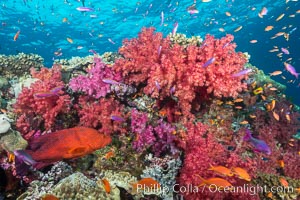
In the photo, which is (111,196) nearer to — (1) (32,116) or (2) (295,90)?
(1) (32,116)

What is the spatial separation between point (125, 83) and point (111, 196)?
243cm

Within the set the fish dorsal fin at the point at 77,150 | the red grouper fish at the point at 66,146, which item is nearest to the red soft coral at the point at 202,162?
the red grouper fish at the point at 66,146

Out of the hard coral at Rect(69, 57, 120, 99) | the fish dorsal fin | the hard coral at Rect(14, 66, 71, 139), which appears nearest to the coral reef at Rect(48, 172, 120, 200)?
the fish dorsal fin

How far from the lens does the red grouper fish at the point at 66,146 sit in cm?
292

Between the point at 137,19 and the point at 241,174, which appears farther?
the point at 137,19

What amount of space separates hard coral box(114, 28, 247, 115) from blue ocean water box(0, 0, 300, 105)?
20.6 meters

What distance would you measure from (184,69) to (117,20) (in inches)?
1182

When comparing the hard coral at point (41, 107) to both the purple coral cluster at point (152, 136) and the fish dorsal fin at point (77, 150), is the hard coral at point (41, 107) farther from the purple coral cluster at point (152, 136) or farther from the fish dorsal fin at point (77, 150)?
the fish dorsal fin at point (77, 150)

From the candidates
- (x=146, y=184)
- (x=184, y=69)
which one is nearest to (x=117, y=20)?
(x=184, y=69)

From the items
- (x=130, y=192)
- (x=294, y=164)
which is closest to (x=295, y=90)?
(x=294, y=164)

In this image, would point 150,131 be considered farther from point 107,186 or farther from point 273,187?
point 273,187

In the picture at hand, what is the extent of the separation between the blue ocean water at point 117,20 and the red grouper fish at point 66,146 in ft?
75.5

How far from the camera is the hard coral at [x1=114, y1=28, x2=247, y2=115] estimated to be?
14.8 ft

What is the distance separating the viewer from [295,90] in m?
57.2
